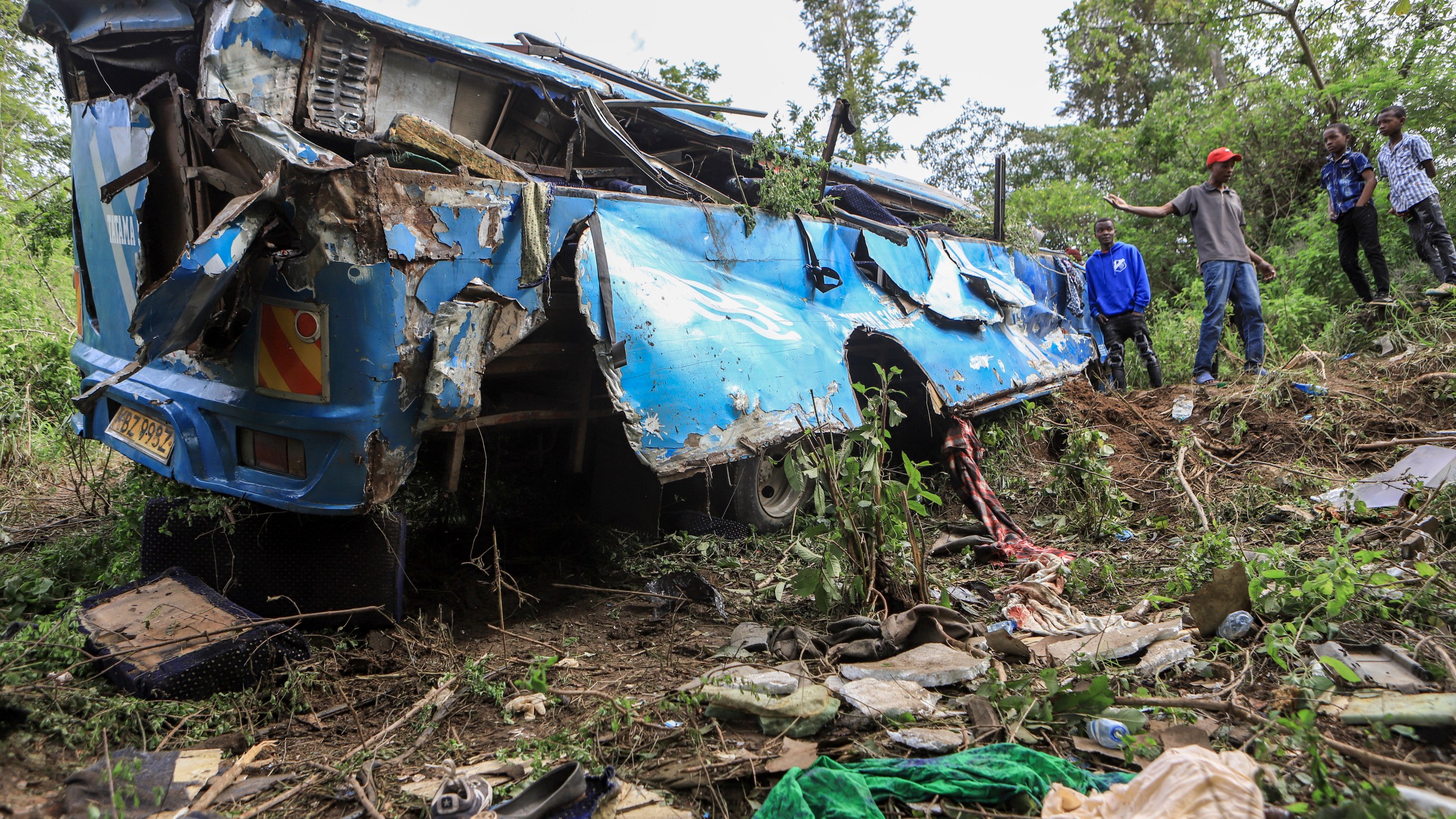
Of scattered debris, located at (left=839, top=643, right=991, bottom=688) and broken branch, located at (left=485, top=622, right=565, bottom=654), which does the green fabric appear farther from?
broken branch, located at (left=485, top=622, right=565, bottom=654)

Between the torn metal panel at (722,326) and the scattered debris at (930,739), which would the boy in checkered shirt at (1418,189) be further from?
the scattered debris at (930,739)

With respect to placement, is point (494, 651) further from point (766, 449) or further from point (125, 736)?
point (766, 449)

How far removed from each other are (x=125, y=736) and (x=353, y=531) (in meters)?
0.90

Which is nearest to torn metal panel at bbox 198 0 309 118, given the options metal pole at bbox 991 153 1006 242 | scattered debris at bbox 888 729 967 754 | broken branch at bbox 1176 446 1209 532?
scattered debris at bbox 888 729 967 754

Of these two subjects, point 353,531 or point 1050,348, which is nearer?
point 353,531

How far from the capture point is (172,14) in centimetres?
284

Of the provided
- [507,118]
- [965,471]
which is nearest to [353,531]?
[507,118]

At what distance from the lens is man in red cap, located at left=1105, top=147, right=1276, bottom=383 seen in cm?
654

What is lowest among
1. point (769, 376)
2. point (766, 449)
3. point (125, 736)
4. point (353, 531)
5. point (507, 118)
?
point (125, 736)

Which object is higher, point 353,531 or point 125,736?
point 353,531

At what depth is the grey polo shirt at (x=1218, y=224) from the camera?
21.5 ft

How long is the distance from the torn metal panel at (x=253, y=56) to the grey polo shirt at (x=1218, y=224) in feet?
21.0

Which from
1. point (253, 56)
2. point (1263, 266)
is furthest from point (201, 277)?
point (1263, 266)

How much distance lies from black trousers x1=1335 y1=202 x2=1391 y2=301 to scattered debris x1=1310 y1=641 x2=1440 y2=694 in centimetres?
571
